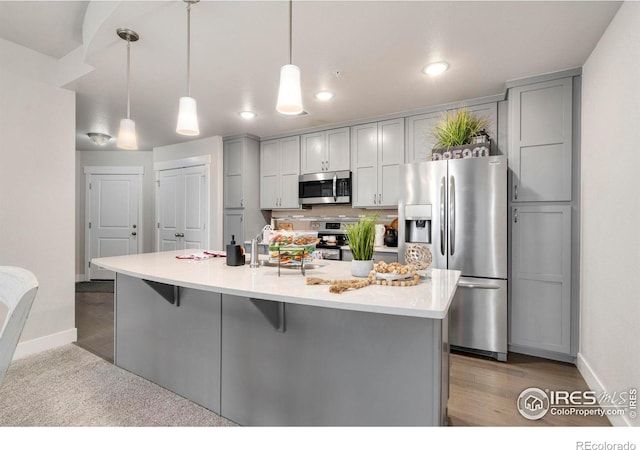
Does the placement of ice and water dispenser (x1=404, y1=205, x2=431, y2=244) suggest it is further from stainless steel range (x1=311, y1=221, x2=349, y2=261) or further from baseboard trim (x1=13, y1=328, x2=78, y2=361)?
baseboard trim (x1=13, y1=328, x2=78, y2=361)

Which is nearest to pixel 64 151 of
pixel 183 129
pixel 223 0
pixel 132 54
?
pixel 132 54

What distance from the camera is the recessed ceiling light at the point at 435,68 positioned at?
8.62 feet

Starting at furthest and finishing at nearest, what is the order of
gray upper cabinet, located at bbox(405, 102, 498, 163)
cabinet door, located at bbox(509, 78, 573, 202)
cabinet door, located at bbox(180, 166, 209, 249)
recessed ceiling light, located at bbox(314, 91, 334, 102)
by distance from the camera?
cabinet door, located at bbox(180, 166, 209, 249), gray upper cabinet, located at bbox(405, 102, 498, 163), recessed ceiling light, located at bbox(314, 91, 334, 102), cabinet door, located at bbox(509, 78, 573, 202)

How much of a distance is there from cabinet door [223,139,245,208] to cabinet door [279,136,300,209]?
563 millimetres

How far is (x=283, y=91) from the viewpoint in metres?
1.61

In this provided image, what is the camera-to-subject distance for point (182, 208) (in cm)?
539

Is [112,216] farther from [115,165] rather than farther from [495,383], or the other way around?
[495,383]

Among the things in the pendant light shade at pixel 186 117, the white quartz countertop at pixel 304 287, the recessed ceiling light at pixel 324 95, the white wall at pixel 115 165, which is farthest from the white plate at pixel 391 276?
the white wall at pixel 115 165

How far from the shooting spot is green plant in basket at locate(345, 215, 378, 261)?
5.56ft

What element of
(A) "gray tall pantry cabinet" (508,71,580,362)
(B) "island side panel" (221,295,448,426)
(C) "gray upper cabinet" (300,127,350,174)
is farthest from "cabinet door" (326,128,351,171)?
(B) "island side panel" (221,295,448,426)

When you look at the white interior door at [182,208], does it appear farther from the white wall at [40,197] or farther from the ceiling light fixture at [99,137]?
the white wall at [40,197]

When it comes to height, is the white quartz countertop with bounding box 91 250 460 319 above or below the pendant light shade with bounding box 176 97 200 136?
below

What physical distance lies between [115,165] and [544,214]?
22.2 ft

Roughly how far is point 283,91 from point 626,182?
6.24ft
